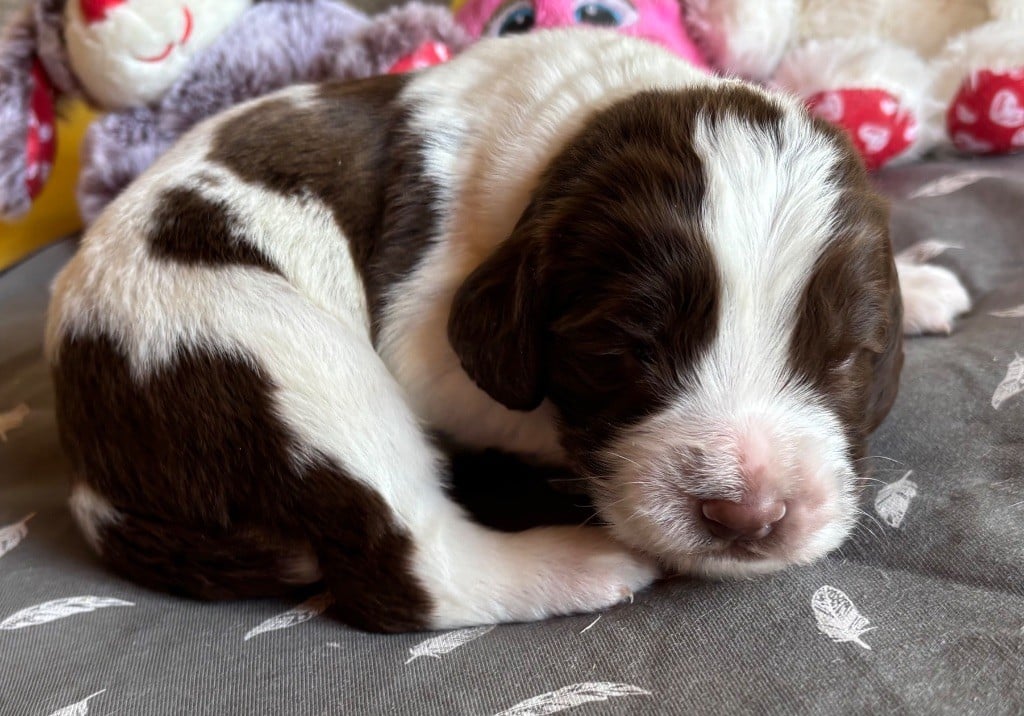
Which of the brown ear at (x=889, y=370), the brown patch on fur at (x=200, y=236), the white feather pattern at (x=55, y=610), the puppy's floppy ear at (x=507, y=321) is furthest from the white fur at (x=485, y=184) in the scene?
the white feather pattern at (x=55, y=610)

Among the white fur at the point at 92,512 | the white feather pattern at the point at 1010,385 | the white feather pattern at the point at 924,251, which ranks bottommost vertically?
the white feather pattern at the point at 924,251

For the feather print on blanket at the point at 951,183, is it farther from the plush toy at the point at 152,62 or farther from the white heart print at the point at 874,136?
the plush toy at the point at 152,62

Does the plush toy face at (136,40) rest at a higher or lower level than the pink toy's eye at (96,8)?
lower

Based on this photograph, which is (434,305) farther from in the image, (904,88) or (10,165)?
(904,88)

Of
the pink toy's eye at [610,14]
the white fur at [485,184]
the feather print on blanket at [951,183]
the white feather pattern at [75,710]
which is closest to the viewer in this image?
the white feather pattern at [75,710]

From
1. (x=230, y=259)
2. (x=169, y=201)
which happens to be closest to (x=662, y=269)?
(x=230, y=259)

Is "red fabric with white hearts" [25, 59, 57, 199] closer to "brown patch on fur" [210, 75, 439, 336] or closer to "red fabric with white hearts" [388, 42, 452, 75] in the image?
"red fabric with white hearts" [388, 42, 452, 75]

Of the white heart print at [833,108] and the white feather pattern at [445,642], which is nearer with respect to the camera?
the white feather pattern at [445,642]

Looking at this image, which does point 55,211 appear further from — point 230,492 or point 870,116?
point 870,116
